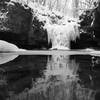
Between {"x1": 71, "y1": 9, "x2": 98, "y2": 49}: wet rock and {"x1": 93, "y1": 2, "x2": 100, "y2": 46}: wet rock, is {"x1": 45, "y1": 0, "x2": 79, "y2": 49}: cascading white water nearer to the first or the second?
{"x1": 71, "y1": 9, "x2": 98, "y2": 49}: wet rock

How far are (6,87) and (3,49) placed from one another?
13.3 meters

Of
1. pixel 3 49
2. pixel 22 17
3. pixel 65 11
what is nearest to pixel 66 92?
pixel 3 49

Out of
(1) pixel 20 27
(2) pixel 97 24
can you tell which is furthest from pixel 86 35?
(1) pixel 20 27

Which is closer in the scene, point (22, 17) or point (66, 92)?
point (66, 92)

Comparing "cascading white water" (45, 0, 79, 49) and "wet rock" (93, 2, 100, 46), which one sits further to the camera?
"cascading white water" (45, 0, 79, 49)

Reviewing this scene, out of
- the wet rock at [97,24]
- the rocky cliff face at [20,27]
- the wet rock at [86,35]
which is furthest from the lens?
the wet rock at [86,35]

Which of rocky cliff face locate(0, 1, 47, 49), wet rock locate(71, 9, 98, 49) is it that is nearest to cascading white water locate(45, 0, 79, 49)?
wet rock locate(71, 9, 98, 49)

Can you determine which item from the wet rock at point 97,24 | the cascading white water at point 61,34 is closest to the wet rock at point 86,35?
the wet rock at point 97,24

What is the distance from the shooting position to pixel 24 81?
187 inches

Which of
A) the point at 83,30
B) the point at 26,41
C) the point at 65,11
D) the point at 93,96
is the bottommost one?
the point at 93,96

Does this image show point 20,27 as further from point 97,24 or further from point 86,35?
point 97,24

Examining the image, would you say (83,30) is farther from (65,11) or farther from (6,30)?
(65,11)

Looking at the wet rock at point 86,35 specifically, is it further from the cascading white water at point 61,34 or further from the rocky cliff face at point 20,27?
the rocky cliff face at point 20,27

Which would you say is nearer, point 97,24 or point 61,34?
point 97,24
